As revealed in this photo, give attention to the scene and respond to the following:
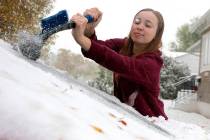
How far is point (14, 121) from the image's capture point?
77 centimetres

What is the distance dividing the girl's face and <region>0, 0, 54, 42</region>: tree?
13350mm

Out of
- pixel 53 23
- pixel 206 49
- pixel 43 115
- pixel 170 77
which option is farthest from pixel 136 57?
pixel 170 77

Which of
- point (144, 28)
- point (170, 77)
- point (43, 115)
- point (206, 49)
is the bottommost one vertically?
point (170, 77)

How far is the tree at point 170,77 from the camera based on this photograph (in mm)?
35719

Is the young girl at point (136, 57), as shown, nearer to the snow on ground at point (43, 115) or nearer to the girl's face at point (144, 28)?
the girl's face at point (144, 28)

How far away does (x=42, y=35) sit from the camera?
2.01 meters

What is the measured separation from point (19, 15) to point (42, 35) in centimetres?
1676

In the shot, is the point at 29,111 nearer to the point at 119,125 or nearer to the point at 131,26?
the point at 119,125

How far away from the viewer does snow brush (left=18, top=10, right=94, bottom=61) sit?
1871mm

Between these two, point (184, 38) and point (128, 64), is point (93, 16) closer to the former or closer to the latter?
point (128, 64)

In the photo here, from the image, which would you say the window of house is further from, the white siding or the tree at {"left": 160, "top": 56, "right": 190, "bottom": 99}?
the tree at {"left": 160, "top": 56, "right": 190, "bottom": 99}

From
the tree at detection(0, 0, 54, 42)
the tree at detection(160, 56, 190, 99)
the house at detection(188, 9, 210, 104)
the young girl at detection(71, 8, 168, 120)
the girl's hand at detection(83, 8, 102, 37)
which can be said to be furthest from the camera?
the tree at detection(160, 56, 190, 99)

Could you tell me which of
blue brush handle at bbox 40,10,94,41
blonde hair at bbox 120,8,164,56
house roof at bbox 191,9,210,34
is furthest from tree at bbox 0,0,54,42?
blue brush handle at bbox 40,10,94,41

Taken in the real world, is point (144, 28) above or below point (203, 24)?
above
